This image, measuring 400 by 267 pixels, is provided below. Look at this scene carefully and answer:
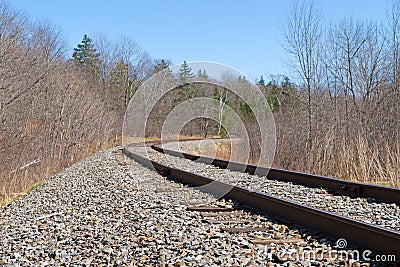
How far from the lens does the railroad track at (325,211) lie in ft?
13.1

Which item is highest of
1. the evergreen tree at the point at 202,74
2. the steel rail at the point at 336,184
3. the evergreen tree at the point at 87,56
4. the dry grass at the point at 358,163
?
the evergreen tree at the point at 87,56

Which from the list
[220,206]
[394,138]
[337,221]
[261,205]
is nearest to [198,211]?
[220,206]

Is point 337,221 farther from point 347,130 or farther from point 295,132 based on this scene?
point 295,132

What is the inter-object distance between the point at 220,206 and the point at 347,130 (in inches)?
311

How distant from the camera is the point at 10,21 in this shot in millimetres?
16734

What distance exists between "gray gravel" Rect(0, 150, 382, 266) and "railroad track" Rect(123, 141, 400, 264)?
9.3 inches

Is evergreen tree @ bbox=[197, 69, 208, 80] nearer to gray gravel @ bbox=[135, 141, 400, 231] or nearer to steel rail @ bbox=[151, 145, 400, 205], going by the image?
steel rail @ bbox=[151, 145, 400, 205]

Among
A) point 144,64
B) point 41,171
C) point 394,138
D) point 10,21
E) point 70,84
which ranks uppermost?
point 144,64

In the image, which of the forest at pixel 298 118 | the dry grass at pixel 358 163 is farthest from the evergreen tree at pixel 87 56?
the dry grass at pixel 358 163

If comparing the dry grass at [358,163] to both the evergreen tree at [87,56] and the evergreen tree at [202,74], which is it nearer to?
the evergreen tree at [202,74]

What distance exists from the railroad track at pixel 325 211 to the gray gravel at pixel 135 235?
236 millimetres

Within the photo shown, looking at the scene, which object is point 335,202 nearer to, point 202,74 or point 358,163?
point 358,163

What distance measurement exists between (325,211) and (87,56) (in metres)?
57.3

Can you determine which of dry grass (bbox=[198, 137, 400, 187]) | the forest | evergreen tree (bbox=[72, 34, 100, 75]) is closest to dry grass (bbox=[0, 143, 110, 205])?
the forest
